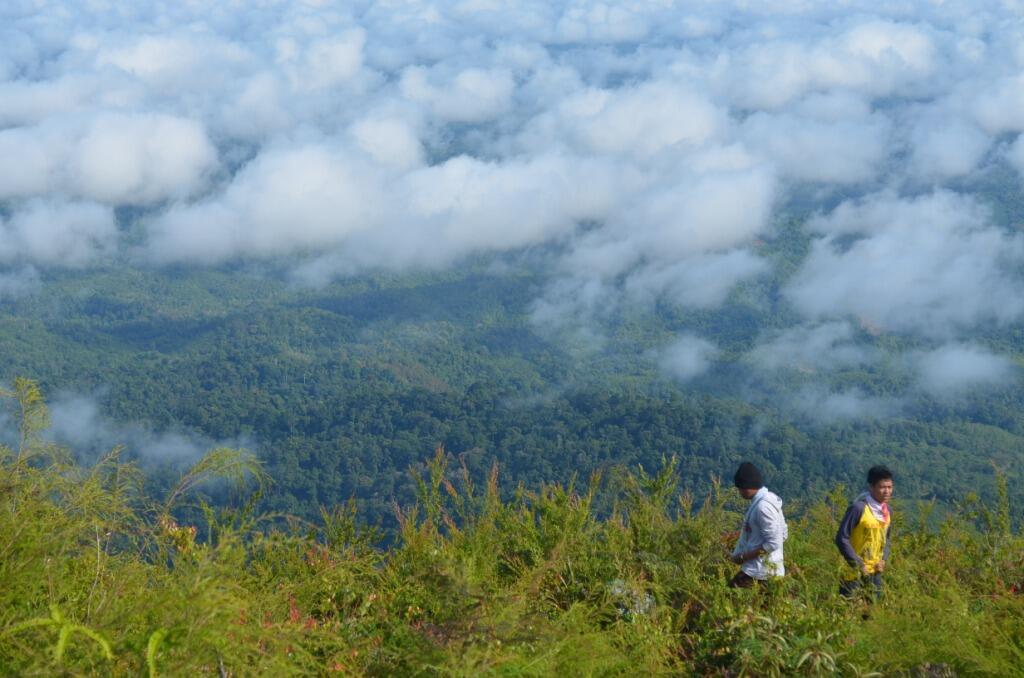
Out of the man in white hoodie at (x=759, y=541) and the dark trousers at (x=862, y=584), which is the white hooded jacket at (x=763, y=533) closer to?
the man in white hoodie at (x=759, y=541)

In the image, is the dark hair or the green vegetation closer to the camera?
the green vegetation

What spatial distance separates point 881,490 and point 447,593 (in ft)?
13.2

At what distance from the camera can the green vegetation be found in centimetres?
391

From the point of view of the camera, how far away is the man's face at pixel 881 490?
24.8ft

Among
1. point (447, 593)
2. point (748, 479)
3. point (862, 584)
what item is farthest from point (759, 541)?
point (447, 593)

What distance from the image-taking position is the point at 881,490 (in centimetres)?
757

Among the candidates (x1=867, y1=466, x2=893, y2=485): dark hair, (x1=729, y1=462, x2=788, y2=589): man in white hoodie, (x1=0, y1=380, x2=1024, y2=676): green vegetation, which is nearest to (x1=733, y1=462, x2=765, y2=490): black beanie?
(x1=729, y1=462, x2=788, y2=589): man in white hoodie

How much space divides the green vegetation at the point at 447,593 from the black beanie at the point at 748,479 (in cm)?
57

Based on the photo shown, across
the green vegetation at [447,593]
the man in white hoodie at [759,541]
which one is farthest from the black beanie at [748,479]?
the green vegetation at [447,593]

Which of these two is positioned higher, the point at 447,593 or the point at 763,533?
the point at 447,593

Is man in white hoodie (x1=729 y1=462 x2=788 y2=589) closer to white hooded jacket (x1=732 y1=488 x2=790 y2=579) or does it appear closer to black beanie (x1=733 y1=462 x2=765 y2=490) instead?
white hooded jacket (x1=732 y1=488 x2=790 y2=579)

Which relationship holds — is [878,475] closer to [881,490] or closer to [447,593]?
[881,490]

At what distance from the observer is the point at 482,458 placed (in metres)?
150

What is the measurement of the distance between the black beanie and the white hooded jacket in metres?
0.24
